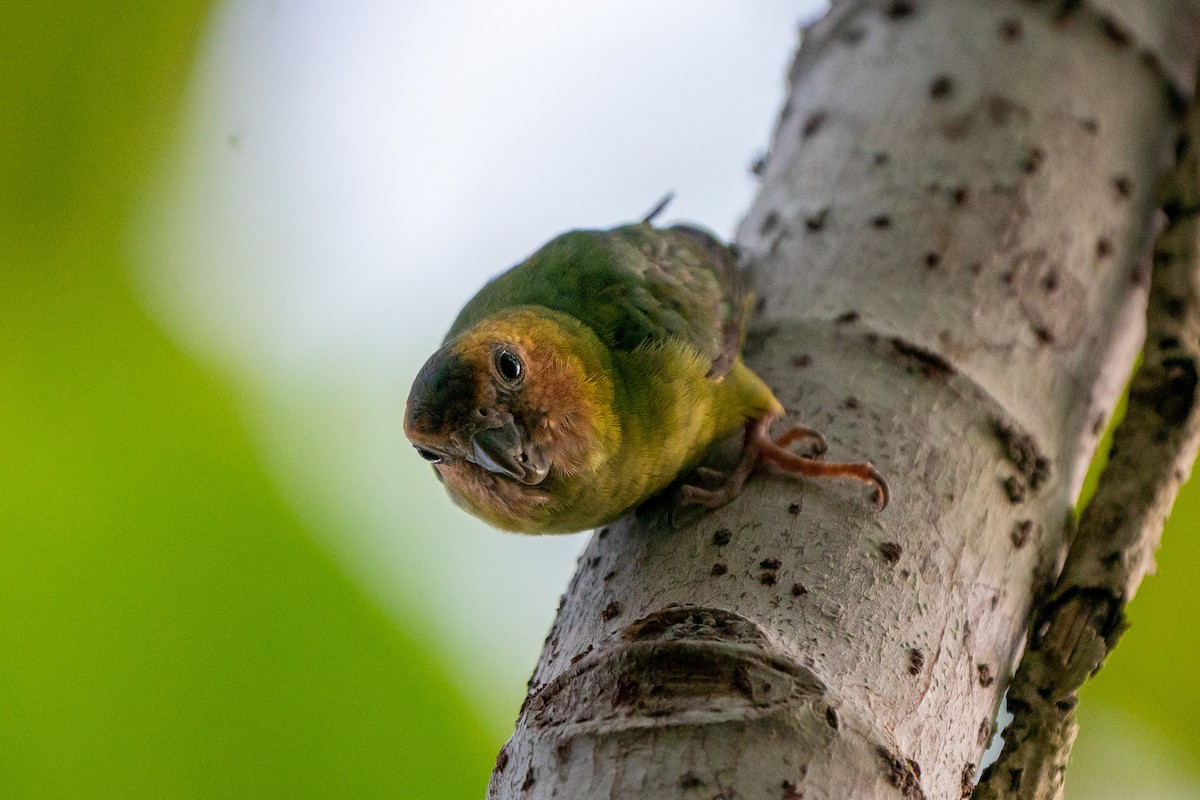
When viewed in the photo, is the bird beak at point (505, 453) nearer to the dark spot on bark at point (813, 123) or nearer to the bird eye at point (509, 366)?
the bird eye at point (509, 366)

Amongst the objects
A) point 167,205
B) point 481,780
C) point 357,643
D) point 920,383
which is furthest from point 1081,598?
point 167,205

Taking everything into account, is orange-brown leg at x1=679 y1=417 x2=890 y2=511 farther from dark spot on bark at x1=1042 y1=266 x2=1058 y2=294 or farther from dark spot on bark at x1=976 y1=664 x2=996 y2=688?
dark spot on bark at x1=1042 y1=266 x2=1058 y2=294

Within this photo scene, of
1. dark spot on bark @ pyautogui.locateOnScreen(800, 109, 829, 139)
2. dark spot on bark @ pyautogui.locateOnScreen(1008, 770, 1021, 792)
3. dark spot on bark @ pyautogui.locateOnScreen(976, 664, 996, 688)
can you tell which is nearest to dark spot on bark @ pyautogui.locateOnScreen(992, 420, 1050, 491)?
dark spot on bark @ pyautogui.locateOnScreen(976, 664, 996, 688)

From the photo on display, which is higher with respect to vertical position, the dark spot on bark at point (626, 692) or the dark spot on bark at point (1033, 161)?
the dark spot on bark at point (1033, 161)

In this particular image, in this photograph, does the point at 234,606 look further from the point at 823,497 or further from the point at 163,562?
the point at 823,497

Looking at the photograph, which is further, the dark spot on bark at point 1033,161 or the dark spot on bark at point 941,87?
the dark spot on bark at point 941,87

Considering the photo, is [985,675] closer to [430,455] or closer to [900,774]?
[900,774]

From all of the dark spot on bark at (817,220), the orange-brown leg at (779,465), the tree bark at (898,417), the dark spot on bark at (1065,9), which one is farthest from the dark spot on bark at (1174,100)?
the orange-brown leg at (779,465)
